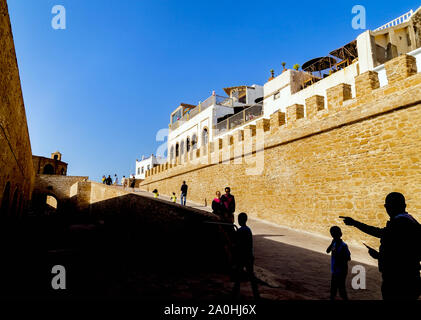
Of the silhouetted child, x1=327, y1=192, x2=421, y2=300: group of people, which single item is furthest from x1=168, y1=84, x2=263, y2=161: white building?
x1=327, y1=192, x2=421, y2=300: group of people

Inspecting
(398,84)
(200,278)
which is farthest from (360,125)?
(200,278)

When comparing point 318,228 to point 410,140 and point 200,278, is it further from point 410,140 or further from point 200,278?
point 200,278

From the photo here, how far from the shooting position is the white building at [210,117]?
2041cm

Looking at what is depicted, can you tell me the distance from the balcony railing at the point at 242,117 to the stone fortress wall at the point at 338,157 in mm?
5346

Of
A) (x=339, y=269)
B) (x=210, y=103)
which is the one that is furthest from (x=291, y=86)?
(x=339, y=269)

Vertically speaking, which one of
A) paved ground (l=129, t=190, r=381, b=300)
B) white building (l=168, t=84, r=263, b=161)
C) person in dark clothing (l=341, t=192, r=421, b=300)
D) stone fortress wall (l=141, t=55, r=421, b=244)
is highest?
white building (l=168, t=84, r=263, b=161)

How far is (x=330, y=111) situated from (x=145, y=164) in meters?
41.5

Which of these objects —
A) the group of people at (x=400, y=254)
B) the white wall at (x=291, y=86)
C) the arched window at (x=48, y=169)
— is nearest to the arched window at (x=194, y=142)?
the white wall at (x=291, y=86)

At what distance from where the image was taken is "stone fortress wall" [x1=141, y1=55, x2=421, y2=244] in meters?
6.87

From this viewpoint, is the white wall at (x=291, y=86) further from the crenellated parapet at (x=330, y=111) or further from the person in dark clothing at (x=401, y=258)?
the person in dark clothing at (x=401, y=258)

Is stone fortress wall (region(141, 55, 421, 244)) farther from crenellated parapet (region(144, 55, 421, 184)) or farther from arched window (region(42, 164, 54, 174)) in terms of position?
arched window (region(42, 164, 54, 174))

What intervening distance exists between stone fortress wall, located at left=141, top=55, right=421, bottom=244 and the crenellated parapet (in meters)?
0.03

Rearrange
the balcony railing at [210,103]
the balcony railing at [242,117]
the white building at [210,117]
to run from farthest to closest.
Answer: the balcony railing at [210,103], the white building at [210,117], the balcony railing at [242,117]

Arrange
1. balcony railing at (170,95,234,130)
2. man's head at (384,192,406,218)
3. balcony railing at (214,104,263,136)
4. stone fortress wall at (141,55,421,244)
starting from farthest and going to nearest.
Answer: balcony railing at (170,95,234,130), balcony railing at (214,104,263,136), stone fortress wall at (141,55,421,244), man's head at (384,192,406,218)
